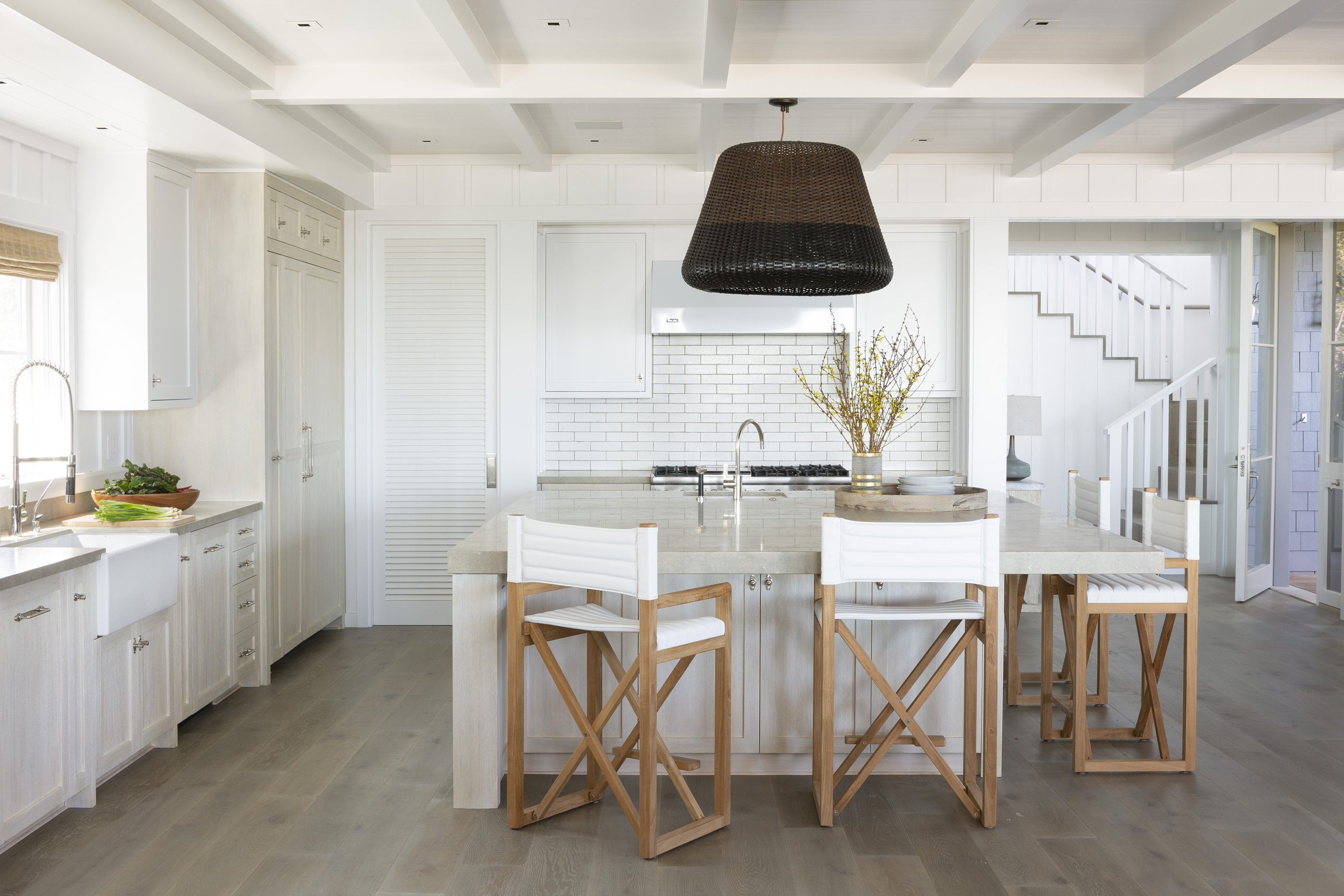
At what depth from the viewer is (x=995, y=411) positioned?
5.77m

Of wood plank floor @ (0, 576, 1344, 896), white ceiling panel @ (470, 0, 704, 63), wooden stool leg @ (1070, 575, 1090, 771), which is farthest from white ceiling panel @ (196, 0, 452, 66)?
wooden stool leg @ (1070, 575, 1090, 771)

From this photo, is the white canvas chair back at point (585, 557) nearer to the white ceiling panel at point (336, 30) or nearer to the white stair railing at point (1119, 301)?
the white ceiling panel at point (336, 30)

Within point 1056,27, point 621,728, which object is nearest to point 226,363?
point 621,728

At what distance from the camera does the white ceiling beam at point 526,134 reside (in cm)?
449

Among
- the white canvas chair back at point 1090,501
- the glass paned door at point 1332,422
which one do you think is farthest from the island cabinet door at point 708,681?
the glass paned door at point 1332,422

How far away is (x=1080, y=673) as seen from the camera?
3.51 metres

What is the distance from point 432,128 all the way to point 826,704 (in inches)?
146

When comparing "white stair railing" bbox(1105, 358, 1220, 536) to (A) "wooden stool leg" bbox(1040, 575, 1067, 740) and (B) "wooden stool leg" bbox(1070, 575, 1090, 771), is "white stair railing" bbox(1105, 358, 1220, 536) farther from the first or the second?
(B) "wooden stool leg" bbox(1070, 575, 1090, 771)

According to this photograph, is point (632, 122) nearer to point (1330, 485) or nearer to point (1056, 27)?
point (1056, 27)

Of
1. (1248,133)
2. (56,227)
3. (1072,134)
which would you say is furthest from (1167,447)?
(56,227)

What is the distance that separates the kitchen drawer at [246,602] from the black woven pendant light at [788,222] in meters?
2.62

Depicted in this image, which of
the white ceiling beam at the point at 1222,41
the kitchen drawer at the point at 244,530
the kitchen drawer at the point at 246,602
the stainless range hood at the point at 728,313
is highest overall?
the white ceiling beam at the point at 1222,41

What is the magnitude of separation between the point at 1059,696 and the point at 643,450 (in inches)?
115

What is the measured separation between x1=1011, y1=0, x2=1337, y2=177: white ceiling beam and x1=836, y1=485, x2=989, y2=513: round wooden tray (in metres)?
1.85
